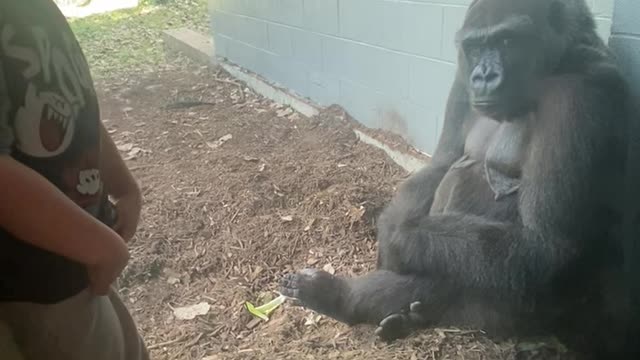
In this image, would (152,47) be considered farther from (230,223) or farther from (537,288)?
(537,288)

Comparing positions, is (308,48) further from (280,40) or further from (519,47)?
(519,47)

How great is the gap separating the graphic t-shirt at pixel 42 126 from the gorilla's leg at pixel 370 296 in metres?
0.88

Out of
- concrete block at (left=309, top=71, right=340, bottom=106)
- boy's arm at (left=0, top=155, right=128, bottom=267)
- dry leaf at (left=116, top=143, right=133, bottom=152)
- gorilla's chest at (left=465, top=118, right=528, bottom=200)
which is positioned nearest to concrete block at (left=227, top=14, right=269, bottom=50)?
concrete block at (left=309, top=71, right=340, bottom=106)

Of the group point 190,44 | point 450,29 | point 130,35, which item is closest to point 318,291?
point 450,29

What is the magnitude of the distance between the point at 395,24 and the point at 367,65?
307 mm

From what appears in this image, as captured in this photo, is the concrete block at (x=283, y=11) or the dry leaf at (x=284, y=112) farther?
the dry leaf at (x=284, y=112)

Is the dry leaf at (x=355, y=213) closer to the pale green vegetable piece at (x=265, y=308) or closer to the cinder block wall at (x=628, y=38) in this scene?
the pale green vegetable piece at (x=265, y=308)

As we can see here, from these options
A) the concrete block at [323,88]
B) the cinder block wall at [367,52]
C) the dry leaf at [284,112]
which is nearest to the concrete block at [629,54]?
the cinder block wall at [367,52]

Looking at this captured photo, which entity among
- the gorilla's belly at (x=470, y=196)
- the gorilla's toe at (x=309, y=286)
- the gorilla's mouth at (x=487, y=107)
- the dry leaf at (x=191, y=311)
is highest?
the gorilla's mouth at (x=487, y=107)

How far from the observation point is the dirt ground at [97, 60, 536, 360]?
1540 millimetres

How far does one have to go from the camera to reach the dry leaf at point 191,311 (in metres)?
1.65

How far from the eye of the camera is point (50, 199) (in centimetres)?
70

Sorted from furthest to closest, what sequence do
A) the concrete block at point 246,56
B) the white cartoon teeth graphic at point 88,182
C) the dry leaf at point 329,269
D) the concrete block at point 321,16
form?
the concrete block at point 246,56
the concrete block at point 321,16
the dry leaf at point 329,269
the white cartoon teeth graphic at point 88,182

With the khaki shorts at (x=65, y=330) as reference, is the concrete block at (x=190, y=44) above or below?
below
